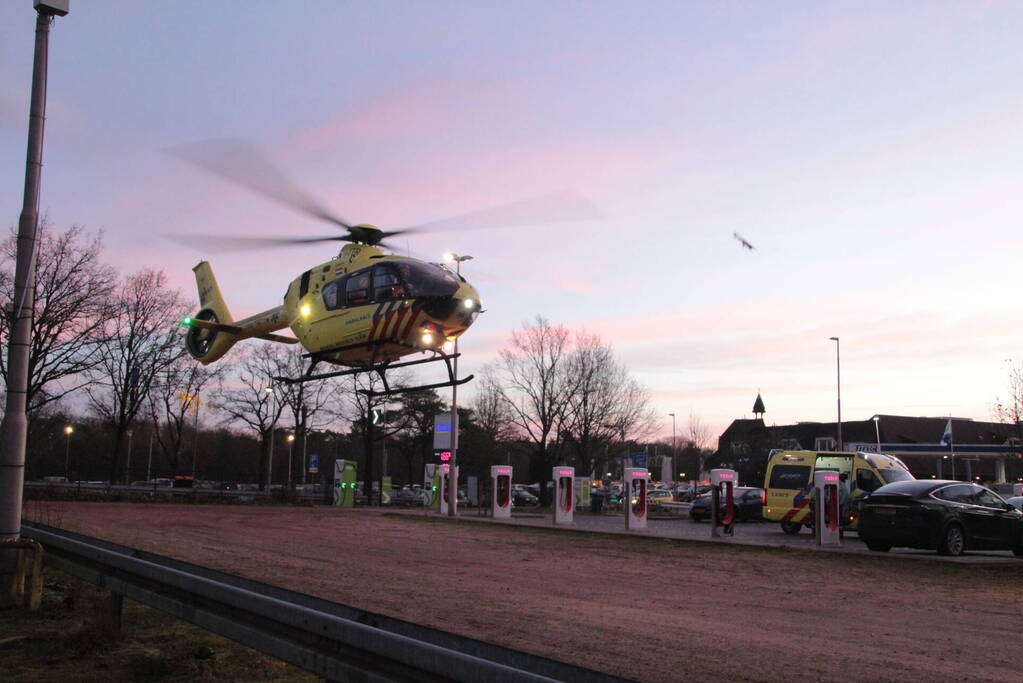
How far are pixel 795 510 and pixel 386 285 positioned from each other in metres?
13.9

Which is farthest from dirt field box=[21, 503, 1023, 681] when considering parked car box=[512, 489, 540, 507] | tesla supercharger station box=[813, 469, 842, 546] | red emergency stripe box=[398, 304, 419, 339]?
parked car box=[512, 489, 540, 507]

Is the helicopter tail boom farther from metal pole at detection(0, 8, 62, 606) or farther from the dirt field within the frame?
metal pole at detection(0, 8, 62, 606)

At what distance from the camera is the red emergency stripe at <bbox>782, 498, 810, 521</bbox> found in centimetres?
2294

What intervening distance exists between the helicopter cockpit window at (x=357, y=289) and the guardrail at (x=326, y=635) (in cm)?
931

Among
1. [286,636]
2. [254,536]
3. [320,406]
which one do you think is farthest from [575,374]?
[286,636]

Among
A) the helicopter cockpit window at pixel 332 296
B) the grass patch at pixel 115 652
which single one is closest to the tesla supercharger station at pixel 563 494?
the helicopter cockpit window at pixel 332 296

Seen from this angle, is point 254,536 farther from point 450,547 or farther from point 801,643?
point 801,643

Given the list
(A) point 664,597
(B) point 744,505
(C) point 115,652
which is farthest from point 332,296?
(B) point 744,505

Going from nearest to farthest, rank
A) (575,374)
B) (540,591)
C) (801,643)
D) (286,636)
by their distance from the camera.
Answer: (286,636) < (801,643) < (540,591) < (575,374)

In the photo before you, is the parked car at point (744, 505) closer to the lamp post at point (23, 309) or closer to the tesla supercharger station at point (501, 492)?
the tesla supercharger station at point (501, 492)

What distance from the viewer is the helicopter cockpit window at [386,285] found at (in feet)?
50.8

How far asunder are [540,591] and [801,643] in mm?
4229

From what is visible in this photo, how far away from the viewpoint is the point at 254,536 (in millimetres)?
19703

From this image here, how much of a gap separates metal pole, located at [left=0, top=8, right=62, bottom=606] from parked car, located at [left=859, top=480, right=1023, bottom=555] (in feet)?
48.9
